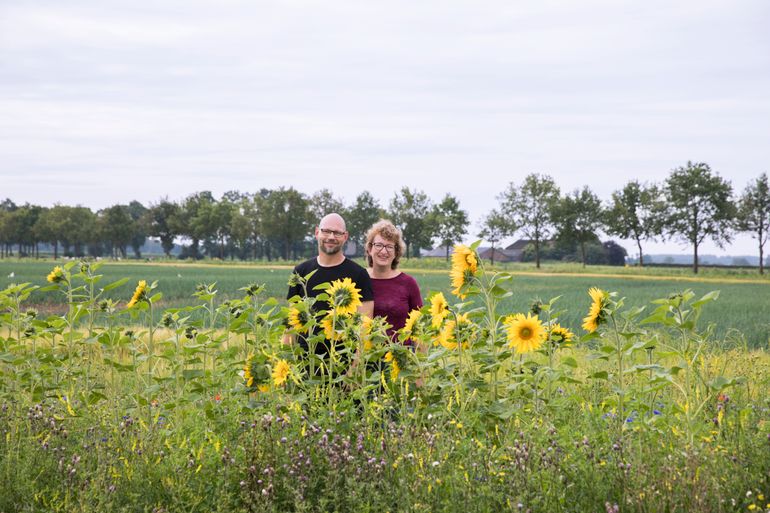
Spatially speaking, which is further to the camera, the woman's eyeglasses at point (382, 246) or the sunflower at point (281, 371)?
the woman's eyeglasses at point (382, 246)

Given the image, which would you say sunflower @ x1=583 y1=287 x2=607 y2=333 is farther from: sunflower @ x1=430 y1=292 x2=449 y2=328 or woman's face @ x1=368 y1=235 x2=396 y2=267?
woman's face @ x1=368 y1=235 x2=396 y2=267

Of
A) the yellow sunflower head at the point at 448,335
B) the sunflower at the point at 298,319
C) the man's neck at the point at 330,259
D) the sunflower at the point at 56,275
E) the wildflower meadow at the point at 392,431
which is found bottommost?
the wildflower meadow at the point at 392,431

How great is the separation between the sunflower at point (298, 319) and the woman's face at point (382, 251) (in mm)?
1419

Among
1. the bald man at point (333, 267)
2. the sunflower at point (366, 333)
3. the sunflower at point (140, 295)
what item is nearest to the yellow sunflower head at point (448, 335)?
the sunflower at point (366, 333)

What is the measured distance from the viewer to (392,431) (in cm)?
346

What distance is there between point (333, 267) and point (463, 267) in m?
1.70

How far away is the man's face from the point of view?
5.67 m

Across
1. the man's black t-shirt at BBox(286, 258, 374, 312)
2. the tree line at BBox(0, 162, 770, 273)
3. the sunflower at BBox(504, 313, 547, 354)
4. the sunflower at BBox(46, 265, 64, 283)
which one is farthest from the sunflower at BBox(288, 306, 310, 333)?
the tree line at BBox(0, 162, 770, 273)

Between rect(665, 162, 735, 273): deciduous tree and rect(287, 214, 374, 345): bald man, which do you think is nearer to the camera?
rect(287, 214, 374, 345): bald man

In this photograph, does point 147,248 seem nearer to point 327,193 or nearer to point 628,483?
point 327,193

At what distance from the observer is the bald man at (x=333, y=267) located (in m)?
5.56

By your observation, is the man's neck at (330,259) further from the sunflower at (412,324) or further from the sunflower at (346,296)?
the sunflower at (412,324)

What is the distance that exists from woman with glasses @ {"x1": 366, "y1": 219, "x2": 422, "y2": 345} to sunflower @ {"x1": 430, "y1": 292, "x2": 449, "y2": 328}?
4.55 ft

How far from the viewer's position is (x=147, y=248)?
178m
